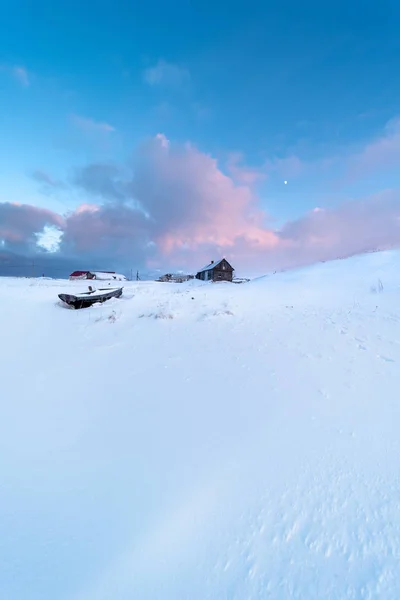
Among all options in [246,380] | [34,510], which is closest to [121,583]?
[34,510]

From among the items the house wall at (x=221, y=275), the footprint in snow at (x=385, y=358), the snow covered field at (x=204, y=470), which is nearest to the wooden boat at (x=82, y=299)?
the snow covered field at (x=204, y=470)

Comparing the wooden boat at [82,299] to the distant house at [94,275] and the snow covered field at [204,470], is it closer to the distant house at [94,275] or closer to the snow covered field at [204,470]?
the snow covered field at [204,470]

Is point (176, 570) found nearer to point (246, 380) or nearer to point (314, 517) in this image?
point (314, 517)

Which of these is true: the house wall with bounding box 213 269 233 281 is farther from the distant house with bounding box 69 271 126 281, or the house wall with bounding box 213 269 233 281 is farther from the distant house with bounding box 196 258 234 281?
the distant house with bounding box 69 271 126 281

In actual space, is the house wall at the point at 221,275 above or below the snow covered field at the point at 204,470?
above

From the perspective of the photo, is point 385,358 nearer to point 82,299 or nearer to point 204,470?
point 204,470

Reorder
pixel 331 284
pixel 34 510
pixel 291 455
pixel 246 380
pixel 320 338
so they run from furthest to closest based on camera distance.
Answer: pixel 331 284 → pixel 320 338 → pixel 246 380 → pixel 291 455 → pixel 34 510

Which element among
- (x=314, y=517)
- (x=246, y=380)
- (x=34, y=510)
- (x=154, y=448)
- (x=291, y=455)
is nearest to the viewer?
(x=314, y=517)

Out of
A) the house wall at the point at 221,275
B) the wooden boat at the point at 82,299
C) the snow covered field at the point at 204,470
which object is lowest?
Result: the snow covered field at the point at 204,470

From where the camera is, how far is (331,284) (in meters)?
15.9

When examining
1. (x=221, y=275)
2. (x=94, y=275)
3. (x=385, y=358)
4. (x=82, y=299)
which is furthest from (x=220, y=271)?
(x=385, y=358)

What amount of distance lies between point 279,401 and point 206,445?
1.57 meters

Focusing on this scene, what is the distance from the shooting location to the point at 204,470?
3234mm

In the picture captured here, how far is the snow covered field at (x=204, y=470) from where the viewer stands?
2.23 metres
